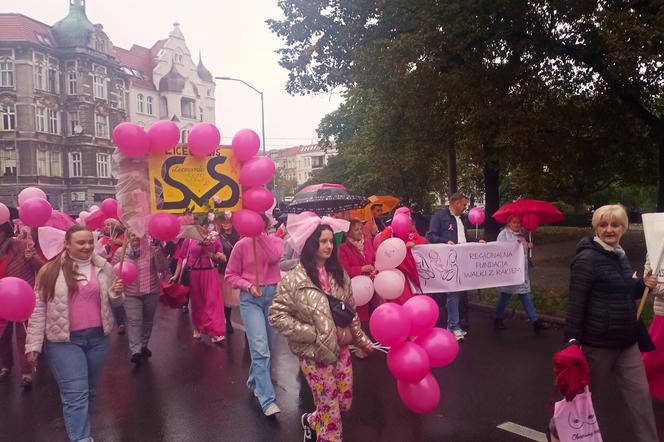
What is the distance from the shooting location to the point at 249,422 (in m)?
4.74

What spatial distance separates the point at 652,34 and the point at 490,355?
6057mm

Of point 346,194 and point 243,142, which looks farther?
point 346,194

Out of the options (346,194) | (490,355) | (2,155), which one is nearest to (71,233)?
(346,194)

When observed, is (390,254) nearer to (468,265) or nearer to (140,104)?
(468,265)

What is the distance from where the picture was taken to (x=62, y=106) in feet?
161

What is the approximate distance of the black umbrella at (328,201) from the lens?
7.43m

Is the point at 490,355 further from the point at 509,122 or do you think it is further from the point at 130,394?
the point at 509,122

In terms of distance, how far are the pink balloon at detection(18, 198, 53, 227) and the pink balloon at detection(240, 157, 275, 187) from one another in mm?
2554

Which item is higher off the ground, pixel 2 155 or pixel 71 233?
pixel 2 155

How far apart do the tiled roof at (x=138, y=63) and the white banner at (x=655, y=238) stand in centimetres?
6065

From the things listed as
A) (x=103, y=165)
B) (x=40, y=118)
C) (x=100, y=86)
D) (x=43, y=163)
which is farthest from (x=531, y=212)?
(x=100, y=86)

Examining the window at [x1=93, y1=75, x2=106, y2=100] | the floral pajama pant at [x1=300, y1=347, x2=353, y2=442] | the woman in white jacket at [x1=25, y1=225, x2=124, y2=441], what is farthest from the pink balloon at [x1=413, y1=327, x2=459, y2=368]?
the window at [x1=93, y1=75, x2=106, y2=100]

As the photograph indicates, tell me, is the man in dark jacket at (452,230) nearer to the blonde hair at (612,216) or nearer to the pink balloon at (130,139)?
the blonde hair at (612,216)

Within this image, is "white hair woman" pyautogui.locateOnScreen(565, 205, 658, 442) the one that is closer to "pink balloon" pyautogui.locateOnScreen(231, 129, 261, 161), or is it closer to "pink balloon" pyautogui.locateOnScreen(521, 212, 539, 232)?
"pink balloon" pyautogui.locateOnScreen(231, 129, 261, 161)
